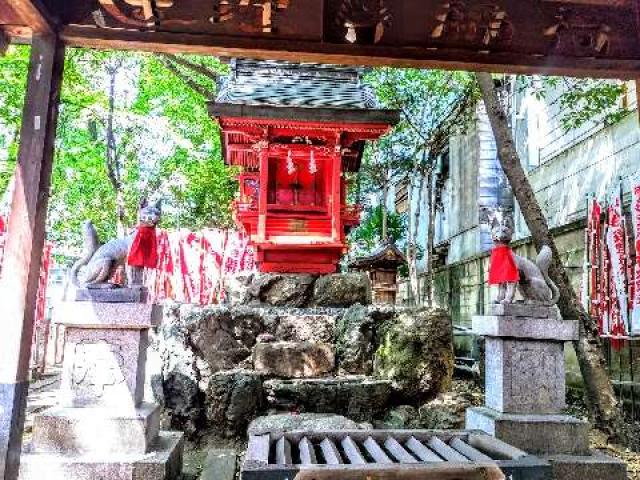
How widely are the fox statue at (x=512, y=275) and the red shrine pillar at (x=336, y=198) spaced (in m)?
6.95

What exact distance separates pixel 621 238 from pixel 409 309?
153 inches

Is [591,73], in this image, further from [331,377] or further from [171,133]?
[171,133]

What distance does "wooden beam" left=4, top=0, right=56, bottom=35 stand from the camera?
3.45 meters

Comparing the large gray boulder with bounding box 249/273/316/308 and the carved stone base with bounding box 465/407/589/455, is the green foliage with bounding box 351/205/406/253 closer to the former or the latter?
the large gray boulder with bounding box 249/273/316/308

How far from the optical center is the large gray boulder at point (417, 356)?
28.6 ft

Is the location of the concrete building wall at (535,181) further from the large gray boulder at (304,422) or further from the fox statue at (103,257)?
the fox statue at (103,257)

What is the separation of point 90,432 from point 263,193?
8240 mm

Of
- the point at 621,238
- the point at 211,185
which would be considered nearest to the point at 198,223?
the point at 211,185

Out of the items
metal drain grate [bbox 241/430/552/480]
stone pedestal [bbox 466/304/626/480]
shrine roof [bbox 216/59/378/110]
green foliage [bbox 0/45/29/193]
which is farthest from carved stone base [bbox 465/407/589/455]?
green foliage [bbox 0/45/29/193]

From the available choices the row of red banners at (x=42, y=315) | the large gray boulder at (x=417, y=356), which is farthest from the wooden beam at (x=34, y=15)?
the row of red banners at (x=42, y=315)

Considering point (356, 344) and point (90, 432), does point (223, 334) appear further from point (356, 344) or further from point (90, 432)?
point (90, 432)

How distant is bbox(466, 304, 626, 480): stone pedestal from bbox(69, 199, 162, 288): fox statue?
385 cm

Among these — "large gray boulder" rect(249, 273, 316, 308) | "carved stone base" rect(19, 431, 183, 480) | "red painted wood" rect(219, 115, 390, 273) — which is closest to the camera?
"carved stone base" rect(19, 431, 183, 480)

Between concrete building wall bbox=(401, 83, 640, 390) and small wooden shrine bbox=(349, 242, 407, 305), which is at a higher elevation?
concrete building wall bbox=(401, 83, 640, 390)
